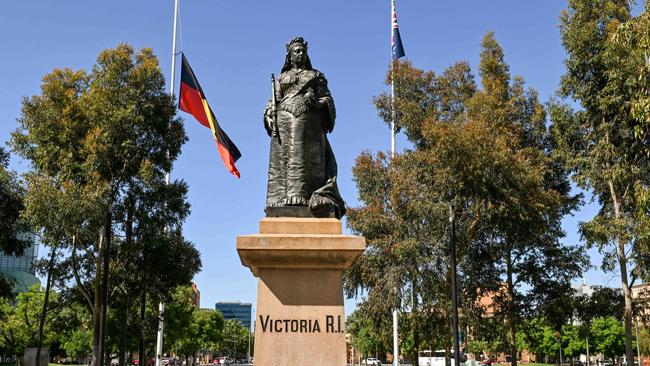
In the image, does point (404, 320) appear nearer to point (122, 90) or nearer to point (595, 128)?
point (595, 128)

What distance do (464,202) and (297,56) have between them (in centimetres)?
2127

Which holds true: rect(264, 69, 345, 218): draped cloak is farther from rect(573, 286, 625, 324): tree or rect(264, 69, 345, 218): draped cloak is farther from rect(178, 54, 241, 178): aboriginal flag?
rect(573, 286, 625, 324): tree

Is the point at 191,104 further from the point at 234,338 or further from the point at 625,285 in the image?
the point at 234,338

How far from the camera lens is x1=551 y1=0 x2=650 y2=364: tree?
2628 cm

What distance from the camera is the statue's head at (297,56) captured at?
330 inches

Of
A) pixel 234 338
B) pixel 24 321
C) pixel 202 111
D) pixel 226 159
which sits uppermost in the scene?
pixel 202 111

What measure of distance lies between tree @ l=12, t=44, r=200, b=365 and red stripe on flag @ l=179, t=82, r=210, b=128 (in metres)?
1.80

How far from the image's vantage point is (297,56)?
838 centimetres

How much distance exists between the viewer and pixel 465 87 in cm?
3303

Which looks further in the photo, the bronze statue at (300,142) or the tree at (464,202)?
the tree at (464,202)

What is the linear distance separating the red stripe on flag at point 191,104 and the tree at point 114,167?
1805 mm

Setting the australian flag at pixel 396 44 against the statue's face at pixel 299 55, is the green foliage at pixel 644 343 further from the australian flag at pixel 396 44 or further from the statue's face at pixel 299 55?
the statue's face at pixel 299 55

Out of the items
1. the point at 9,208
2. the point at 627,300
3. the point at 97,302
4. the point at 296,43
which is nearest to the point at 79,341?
the point at 9,208

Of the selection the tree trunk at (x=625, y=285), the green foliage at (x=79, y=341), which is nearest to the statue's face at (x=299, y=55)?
the tree trunk at (x=625, y=285)
